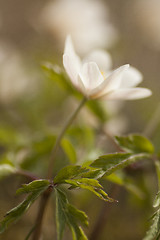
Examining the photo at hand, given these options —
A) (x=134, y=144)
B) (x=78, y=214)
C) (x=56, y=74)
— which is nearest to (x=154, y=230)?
(x=78, y=214)

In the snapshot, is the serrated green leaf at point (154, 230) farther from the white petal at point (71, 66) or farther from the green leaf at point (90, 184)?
the white petal at point (71, 66)

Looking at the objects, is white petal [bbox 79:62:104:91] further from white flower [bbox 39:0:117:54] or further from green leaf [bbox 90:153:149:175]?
white flower [bbox 39:0:117:54]

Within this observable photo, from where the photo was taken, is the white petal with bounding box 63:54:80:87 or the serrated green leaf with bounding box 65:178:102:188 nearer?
the serrated green leaf with bounding box 65:178:102:188

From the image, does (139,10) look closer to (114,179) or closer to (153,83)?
(153,83)

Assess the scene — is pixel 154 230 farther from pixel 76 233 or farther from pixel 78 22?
pixel 78 22

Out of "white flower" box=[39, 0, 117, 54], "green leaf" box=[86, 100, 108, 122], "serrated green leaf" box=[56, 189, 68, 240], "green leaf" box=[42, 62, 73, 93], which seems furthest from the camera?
"white flower" box=[39, 0, 117, 54]

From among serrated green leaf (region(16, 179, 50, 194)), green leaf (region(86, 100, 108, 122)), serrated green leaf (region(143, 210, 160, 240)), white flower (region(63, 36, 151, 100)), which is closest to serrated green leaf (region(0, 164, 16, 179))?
serrated green leaf (region(16, 179, 50, 194))
